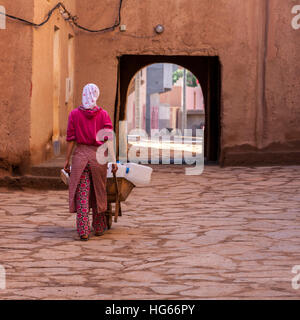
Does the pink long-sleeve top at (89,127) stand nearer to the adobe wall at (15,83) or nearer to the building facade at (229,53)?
the adobe wall at (15,83)

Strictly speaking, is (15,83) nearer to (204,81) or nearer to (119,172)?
(119,172)

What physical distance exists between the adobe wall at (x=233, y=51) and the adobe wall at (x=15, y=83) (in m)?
3.34

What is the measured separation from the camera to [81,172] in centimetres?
641

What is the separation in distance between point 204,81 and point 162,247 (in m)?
11.6

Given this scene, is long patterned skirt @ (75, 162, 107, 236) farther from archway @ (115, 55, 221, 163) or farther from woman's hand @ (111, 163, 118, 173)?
archway @ (115, 55, 221, 163)

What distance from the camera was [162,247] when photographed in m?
6.06

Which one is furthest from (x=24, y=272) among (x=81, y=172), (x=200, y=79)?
(x=200, y=79)

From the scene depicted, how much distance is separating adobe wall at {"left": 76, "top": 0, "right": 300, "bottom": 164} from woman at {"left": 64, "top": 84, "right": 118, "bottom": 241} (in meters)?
6.43

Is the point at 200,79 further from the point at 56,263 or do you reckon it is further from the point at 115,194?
the point at 56,263
